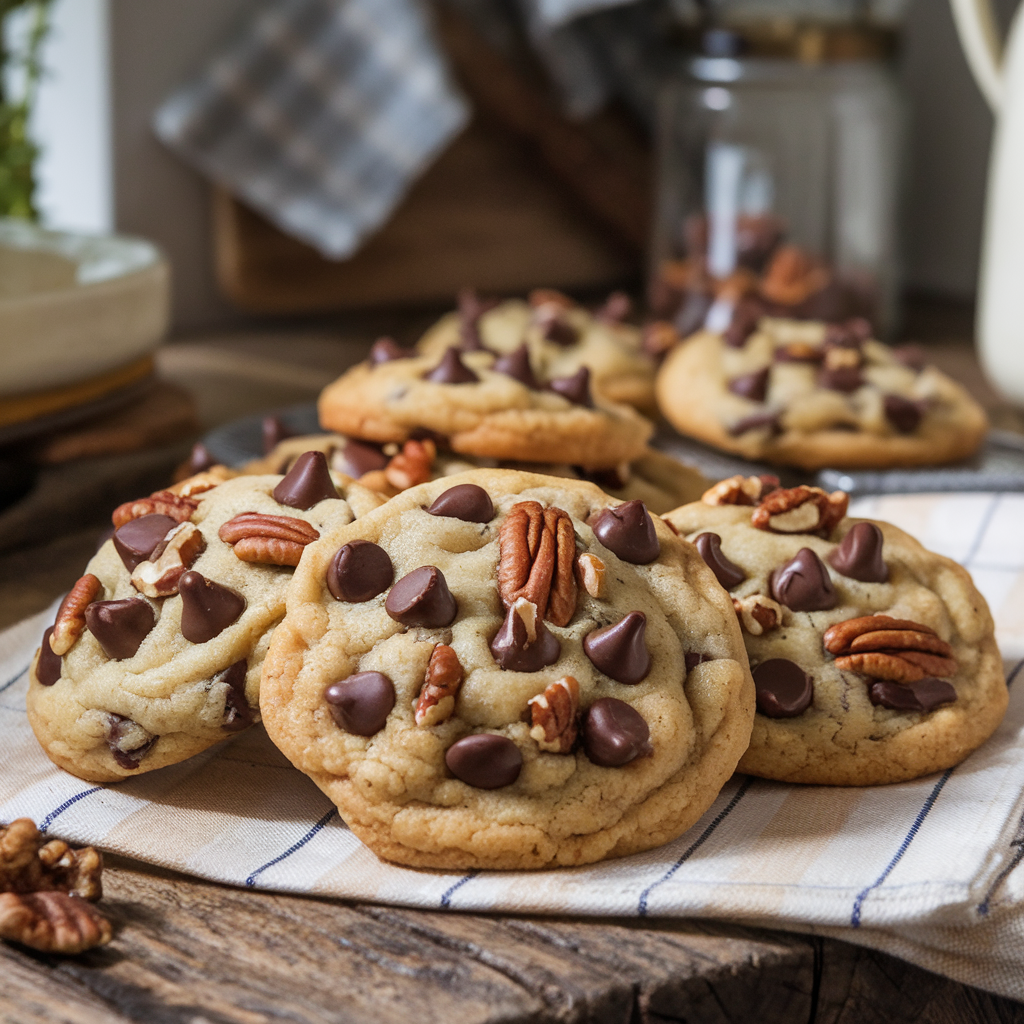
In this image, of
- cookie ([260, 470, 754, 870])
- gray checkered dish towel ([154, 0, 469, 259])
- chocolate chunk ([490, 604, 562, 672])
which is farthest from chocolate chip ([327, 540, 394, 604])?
gray checkered dish towel ([154, 0, 469, 259])

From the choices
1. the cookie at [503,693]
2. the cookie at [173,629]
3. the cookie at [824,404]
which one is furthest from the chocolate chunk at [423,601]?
the cookie at [824,404]

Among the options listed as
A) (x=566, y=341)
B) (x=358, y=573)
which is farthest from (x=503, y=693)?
(x=566, y=341)

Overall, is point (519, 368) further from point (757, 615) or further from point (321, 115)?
point (321, 115)

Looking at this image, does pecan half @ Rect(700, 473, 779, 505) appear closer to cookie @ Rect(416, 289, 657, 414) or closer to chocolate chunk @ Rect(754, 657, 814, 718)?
chocolate chunk @ Rect(754, 657, 814, 718)

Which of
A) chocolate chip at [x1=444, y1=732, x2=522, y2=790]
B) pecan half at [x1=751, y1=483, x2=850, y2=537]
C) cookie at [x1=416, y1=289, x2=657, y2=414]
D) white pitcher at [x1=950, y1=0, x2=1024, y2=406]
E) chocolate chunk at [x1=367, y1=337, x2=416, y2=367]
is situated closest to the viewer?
chocolate chip at [x1=444, y1=732, x2=522, y2=790]

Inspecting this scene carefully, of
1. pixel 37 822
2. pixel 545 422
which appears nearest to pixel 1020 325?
pixel 545 422

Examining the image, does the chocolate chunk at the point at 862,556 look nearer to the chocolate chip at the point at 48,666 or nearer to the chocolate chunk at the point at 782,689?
the chocolate chunk at the point at 782,689

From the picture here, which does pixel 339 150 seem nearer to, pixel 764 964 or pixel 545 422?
pixel 545 422
